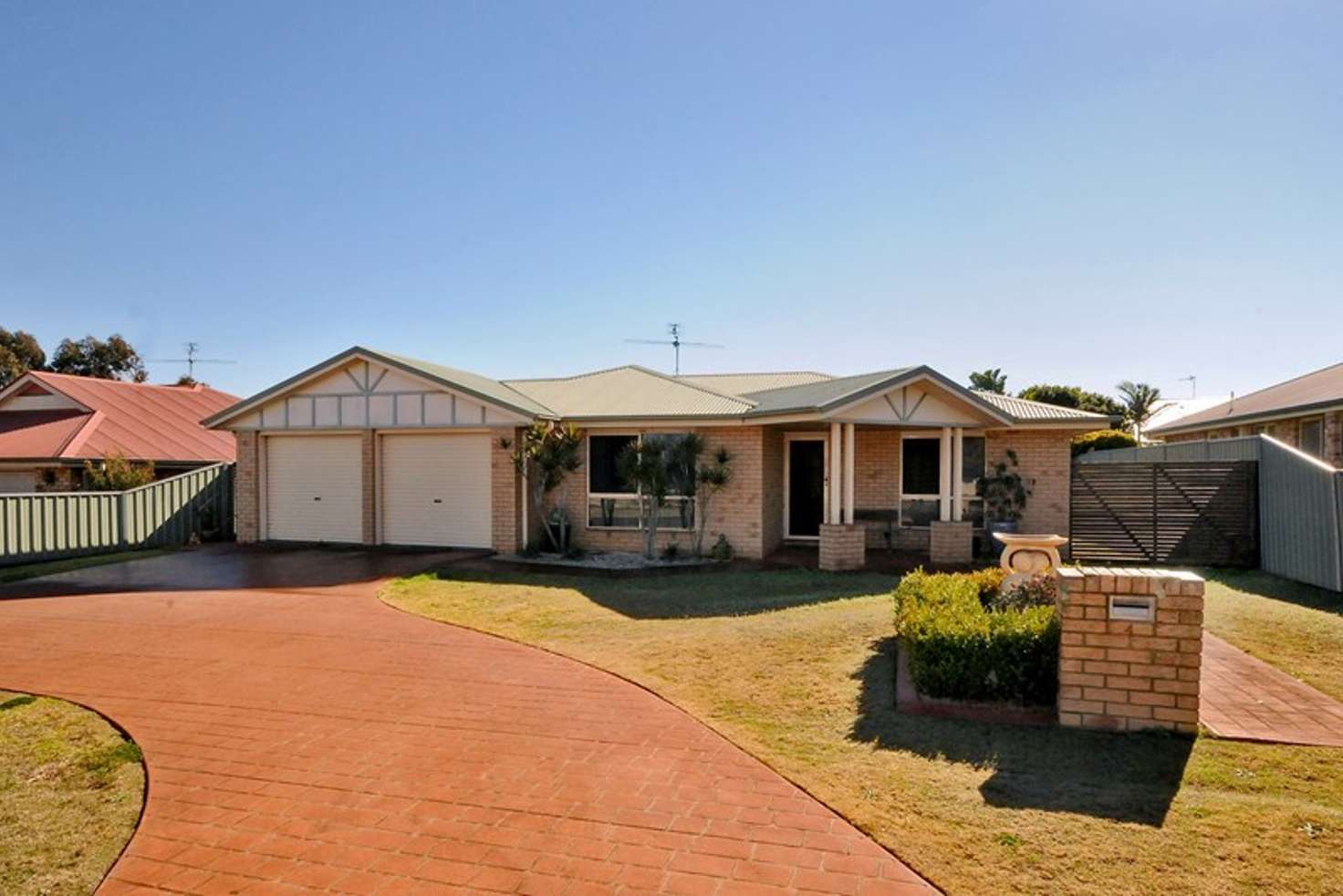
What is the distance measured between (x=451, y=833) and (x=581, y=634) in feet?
15.1

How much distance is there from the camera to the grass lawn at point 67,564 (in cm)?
1355

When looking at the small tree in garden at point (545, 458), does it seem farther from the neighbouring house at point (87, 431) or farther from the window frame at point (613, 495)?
the neighbouring house at point (87, 431)

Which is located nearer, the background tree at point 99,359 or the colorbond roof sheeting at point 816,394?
the colorbond roof sheeting at point 816,394

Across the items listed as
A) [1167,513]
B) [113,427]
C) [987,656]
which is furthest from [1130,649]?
[113,427]

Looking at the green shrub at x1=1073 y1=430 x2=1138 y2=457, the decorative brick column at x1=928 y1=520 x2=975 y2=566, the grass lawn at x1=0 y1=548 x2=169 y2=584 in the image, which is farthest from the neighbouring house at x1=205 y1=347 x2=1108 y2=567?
the green shrub at x1=1073 y1=430 x2=1138 y2=457

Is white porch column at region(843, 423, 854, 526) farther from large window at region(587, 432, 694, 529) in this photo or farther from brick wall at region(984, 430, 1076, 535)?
brick wall at region(984, 430, 1076, 535)

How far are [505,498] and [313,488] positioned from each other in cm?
534

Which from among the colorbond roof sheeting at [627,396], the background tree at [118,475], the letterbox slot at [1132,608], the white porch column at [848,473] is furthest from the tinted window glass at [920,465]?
the background tree at [118,475]

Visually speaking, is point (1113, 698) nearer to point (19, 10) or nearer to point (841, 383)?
point (841, 383)

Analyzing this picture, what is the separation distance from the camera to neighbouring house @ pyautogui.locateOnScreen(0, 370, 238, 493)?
2045 centimetres

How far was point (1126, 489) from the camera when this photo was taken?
14.7 meters

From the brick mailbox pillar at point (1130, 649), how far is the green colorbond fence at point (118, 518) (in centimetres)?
1855

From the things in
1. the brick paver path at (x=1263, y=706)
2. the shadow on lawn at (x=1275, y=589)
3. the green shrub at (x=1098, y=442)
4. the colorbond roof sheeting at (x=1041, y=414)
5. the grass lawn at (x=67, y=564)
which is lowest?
the grass lawn at (x=67, y=564)

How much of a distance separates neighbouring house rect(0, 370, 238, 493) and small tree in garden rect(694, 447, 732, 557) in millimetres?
13212
